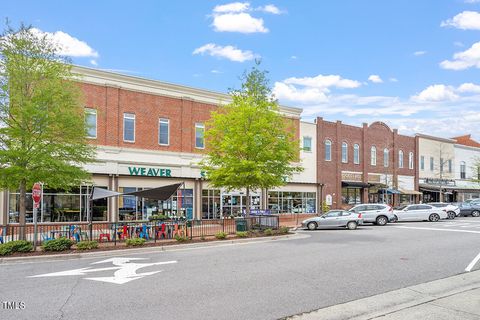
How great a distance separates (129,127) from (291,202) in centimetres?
1591

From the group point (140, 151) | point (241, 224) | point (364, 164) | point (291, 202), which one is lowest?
point (241, 224)

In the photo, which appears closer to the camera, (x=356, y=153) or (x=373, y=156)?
(x=356, y=153)

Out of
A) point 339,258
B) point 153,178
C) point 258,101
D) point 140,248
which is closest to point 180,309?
point 339,258

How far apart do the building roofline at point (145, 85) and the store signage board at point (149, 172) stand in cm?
525

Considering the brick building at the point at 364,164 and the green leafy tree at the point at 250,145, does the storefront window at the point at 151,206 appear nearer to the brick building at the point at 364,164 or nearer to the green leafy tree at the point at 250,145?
the green leafy tree at the point at 250,145

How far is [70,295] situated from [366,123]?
39.7 meters

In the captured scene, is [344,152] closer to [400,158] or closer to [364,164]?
[364,164]

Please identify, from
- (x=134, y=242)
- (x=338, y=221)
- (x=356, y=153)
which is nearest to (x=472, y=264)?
(x=134, y=242)

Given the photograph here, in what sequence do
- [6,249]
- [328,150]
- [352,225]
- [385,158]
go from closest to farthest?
1. [6,249]
2. [352,225]
3. [328,150]
4. [385,158]

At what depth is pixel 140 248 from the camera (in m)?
16.2

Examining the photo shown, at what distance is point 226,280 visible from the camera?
10.0 metres

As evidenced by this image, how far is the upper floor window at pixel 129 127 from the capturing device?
27.5 m

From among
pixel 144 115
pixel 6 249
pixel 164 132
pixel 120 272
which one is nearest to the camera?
pixel 120 272

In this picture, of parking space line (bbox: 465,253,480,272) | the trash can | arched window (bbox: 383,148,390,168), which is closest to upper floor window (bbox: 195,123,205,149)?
the trash can
